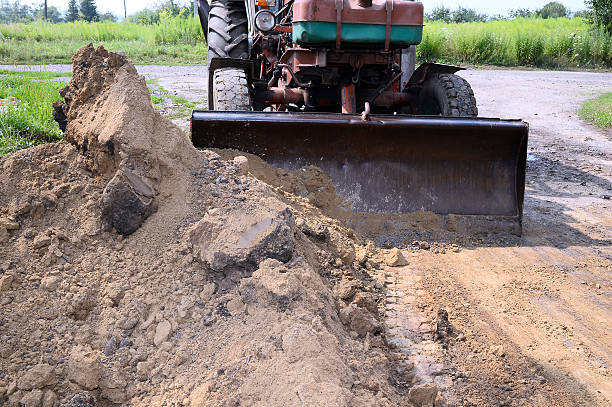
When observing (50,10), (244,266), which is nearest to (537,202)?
(244,266)

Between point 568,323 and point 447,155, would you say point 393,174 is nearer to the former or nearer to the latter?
point 447,155

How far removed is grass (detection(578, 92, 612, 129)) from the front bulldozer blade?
6.61 metres

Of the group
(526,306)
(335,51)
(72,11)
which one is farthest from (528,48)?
(72,11)

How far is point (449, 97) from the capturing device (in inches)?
229

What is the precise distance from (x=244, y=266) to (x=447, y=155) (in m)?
2.69

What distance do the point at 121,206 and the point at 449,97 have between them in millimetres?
3621

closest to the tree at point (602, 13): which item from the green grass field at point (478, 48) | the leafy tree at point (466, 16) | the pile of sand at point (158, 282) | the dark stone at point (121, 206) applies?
the green grass field at point (478, 48)

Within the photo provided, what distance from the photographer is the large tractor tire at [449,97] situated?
5.75m

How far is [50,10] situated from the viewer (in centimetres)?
8225

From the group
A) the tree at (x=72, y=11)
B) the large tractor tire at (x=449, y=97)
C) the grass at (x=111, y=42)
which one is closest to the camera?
the large tractor tire at (x=449, y=97)

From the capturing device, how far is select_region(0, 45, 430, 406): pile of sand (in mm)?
2561

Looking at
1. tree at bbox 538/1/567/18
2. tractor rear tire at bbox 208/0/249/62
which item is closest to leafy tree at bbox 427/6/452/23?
tree at bbox 538/1/567/18

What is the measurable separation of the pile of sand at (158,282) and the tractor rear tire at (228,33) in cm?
277

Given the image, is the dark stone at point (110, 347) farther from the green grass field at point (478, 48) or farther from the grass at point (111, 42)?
the green grass field at point (478, 48)
